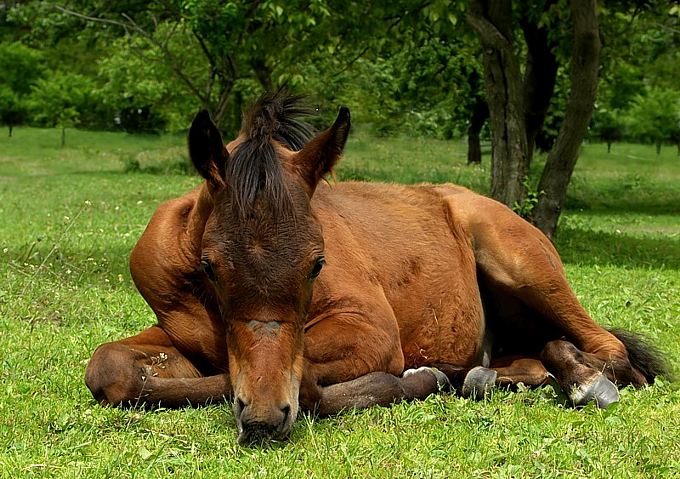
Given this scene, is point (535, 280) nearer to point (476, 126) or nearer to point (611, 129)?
point (476, 126)

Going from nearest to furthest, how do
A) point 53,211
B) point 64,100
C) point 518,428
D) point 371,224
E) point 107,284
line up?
point 518,428, point 371,224, point 107,284, point 53,211, point 64,100

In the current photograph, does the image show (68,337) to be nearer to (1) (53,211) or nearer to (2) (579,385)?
(2) (579,385)

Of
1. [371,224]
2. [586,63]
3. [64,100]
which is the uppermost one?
[586,63]

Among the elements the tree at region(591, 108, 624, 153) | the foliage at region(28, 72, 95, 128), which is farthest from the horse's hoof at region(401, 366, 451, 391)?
the tree at region(591, 108, 624, 153)

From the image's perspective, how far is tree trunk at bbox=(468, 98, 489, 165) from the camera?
30.3 metres

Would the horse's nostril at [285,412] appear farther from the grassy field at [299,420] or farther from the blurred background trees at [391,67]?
the blurred background trees at [391,67]

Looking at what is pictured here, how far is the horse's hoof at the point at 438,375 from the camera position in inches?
205

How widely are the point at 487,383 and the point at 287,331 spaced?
168 centimetres

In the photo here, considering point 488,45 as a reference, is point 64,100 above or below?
below

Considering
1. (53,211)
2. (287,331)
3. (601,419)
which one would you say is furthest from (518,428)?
(53,211)

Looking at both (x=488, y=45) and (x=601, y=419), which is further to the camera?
(x=488, y=45)

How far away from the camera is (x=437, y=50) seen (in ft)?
75.0

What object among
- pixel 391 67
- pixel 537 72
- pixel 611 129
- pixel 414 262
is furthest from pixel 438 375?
pixel 611 129

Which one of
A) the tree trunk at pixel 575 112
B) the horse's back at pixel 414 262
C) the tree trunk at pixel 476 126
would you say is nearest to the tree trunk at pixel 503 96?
the tree trunk at pixel 575 112
